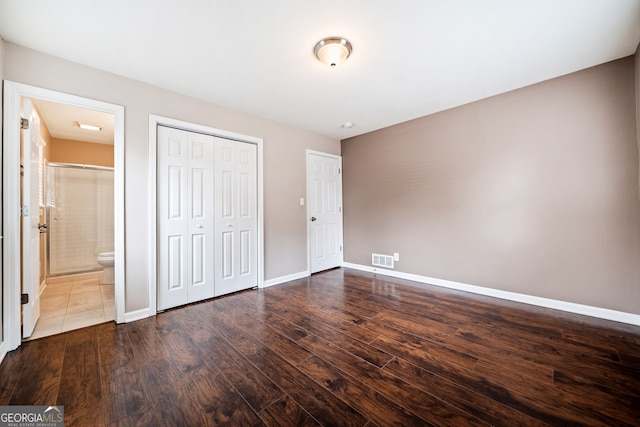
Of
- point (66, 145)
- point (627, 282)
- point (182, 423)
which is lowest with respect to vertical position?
point (182, 423)

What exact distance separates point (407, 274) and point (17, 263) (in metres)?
4.25

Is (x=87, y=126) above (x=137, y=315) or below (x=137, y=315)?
above

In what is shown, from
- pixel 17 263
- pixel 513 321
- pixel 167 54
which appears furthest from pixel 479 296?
pixel 17 263

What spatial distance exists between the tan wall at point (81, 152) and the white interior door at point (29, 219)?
8.82 ft

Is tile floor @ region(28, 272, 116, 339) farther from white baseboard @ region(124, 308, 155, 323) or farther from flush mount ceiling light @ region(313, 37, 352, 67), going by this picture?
flush mount ceiling light @ region(313, 37, 352, 67)

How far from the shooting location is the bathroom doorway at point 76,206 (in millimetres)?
3393

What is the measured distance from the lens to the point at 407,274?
→ 3.91m

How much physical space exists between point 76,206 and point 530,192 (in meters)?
→ 6.88

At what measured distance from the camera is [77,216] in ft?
14.6

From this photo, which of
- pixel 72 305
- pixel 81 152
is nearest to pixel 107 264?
pixel 72 305

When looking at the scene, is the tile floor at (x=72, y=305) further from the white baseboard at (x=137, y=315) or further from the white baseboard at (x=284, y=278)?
the white baseboard at (x=284, y=278)

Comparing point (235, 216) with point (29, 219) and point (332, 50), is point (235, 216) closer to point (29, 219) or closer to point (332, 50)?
point (29, 219)

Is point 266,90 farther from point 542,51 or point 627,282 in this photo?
point 627,282

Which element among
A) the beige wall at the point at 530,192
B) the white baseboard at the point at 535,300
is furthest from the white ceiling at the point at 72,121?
the white baseboard at the point at 535,300
